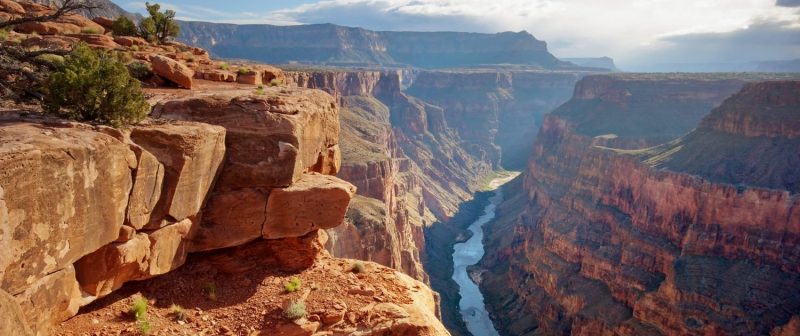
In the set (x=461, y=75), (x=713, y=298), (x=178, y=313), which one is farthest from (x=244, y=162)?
(x=461, y=75)

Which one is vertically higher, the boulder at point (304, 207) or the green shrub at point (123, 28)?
the green shrub at point (123, 28)

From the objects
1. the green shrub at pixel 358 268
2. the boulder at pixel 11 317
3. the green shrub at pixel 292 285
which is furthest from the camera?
the green shrub at pixel 358 268

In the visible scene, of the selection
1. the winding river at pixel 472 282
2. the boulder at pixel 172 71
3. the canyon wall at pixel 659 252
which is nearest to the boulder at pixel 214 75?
the boulder at pixel 172 71

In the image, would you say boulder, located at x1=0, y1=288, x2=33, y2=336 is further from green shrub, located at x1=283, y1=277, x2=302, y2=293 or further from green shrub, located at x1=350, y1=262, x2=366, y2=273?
green shrub, located at x1=350, y1=262, x2=366, y2=273

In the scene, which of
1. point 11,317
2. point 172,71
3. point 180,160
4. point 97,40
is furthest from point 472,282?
point 11,317

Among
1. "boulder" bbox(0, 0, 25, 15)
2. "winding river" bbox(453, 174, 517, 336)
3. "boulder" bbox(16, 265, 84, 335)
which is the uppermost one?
"boulder" bbox(0, 0, 25, 15)

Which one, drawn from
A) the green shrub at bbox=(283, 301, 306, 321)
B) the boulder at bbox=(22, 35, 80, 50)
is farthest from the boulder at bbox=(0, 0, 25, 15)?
the green shrub at bbox=(283, 301, 306, 321)

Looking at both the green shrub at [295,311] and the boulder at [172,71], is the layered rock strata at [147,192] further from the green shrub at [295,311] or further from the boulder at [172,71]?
the boulder at [172,71]

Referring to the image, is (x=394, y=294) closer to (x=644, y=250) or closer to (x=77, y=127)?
(x=77, y=127)
